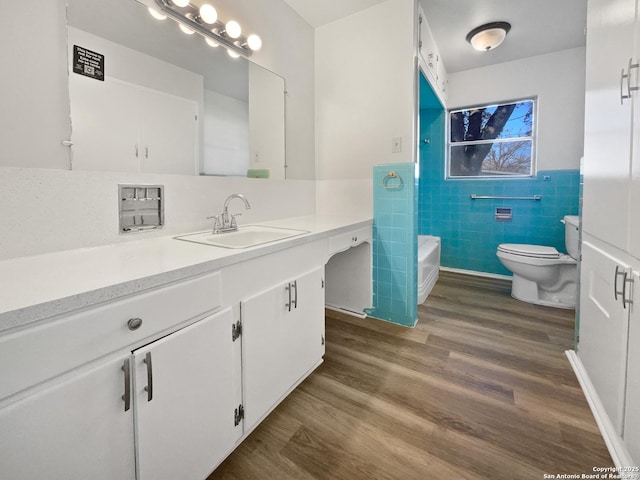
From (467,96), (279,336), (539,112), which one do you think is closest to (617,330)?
Result: (279,336)

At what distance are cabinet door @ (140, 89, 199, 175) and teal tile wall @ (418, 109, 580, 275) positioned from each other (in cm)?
312

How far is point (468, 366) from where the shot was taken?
5.84ft

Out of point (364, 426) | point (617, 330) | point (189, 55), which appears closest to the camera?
point (617, 330)

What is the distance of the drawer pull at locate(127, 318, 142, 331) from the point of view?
77 centimetres

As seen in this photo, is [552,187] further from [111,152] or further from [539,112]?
[111,152]

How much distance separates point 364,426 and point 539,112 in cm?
359

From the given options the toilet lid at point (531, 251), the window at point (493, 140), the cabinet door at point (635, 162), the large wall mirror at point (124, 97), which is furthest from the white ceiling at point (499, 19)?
the toilet lid at point (531, 251)

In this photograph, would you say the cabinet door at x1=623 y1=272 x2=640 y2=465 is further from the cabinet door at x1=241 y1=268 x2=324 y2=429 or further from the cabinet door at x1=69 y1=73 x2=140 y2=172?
the cabinet door at x1=69 y1=73 x2=140 y2=172

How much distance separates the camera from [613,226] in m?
1.20

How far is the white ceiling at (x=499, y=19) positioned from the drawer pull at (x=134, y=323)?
95.4 inches

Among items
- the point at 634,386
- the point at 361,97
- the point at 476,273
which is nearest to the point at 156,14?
the point at 361,97

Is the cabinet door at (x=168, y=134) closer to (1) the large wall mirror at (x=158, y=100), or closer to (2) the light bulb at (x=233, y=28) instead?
(1) the large wall mirror at (x=158, y=100)

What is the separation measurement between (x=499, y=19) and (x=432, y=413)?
3058 millimetres

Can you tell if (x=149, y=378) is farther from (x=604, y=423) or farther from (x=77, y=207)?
(x=604, y=423)
